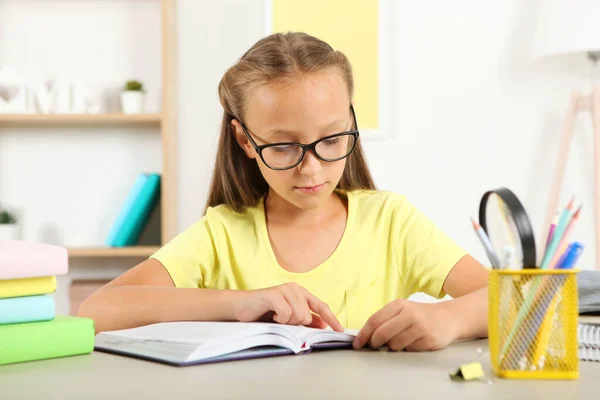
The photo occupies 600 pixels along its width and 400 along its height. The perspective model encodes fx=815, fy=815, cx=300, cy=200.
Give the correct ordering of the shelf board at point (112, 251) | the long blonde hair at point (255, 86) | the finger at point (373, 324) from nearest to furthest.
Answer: the finger at point (373, 324) < the long blonde hair at point (255, 86) < the shelf board at point (112, 251)

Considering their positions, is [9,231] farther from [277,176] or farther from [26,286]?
[26,286]

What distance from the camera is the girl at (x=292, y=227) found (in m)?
1.34

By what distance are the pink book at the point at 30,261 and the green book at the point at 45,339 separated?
0.06 m

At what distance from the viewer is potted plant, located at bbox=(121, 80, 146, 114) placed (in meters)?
3.01

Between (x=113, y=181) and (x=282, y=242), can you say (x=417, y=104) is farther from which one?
(x=282, y=242)

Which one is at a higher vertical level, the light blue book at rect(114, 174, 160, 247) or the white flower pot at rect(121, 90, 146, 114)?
the white flower pot at rect(121, 90, 146, 114)

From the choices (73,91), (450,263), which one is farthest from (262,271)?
(73,91)

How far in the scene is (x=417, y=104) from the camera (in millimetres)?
3164

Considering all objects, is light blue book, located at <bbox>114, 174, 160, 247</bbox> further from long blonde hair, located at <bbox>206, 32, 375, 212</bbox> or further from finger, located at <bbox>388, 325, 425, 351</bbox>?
finger, located at <bbox>388, 325, 425, 351</bbox>

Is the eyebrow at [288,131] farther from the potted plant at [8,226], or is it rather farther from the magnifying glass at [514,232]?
the potted plant at [8,226]

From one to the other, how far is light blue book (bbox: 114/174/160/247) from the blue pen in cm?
234

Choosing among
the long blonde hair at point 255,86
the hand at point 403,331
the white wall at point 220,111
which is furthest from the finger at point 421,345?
the white wall at point 220,111

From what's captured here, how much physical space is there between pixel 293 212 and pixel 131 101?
5.09 ft

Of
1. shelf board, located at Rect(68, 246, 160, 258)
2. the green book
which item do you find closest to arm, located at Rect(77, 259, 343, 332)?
the green book
